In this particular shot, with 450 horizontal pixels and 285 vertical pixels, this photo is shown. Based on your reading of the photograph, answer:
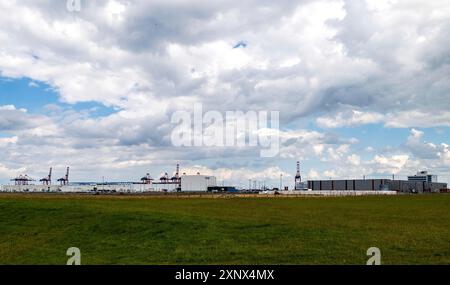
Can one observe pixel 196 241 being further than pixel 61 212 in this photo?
No

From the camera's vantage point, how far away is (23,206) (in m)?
55.7

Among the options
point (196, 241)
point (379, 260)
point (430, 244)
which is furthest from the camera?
point (196, 241)

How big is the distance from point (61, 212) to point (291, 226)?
26.4m
